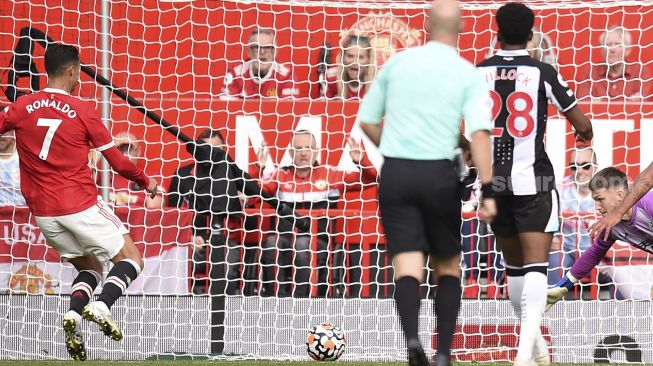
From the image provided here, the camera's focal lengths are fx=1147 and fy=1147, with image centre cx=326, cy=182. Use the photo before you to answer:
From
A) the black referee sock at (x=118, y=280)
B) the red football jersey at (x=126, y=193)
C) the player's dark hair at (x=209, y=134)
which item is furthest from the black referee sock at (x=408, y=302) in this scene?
the red football jersey at (x=126, y=193)

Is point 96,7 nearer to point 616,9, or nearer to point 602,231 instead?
point 616,9

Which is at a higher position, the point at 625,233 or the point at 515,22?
the point at 515,22

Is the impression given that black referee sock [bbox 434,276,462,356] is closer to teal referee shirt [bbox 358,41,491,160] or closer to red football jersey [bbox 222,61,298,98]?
teal referee shirt [bbox 358,41,491,160]

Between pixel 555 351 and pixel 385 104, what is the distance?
4267mm

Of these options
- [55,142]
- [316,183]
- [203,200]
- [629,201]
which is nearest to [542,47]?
[316,183]

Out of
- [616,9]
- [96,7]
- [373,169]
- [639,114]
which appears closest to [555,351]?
[373,169]

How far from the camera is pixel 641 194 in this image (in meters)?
6.30

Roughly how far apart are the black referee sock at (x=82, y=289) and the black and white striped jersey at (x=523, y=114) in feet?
9.12

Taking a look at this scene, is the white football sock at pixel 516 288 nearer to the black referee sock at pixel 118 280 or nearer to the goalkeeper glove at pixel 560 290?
the goalkeeper glove at pixel 560 290

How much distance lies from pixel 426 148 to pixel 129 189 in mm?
5658

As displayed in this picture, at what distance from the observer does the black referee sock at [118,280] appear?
7113 mm

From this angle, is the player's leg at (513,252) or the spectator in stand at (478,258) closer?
the player's leg at (513,252)

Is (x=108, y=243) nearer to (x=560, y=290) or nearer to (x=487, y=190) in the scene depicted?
(x=560, y=290)

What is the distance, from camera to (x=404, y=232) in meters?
5.14
